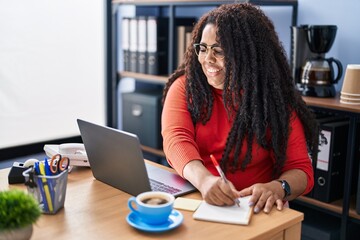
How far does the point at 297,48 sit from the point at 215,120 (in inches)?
35.3

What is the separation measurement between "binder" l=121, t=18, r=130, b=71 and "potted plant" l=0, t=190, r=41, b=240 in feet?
7.27

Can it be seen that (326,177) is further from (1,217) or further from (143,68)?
(1,217)

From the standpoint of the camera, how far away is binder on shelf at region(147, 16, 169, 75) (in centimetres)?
308

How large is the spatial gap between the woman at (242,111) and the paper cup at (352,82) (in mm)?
511

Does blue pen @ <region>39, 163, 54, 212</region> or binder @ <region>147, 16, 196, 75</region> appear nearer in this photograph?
blue pen @ <region>39, 163, 54, 212</region>

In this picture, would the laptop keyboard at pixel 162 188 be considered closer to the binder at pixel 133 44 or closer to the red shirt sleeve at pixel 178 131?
the red shirt sleeve at pixel 178 131

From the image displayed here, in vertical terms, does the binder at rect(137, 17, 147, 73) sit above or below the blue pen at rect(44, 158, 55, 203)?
above

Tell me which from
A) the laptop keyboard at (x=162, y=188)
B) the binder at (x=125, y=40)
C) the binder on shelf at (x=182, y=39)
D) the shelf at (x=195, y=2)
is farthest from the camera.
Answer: the binder at (x=125, y=40)

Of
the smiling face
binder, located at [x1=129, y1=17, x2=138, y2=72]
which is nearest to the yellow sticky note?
the smiling face

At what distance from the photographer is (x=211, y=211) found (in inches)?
53.8

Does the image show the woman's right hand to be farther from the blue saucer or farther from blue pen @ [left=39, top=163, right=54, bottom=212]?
blue pen @ [left=39, top=163, right=54, bottom=212]

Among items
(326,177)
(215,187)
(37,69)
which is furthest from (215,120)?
(37,69)

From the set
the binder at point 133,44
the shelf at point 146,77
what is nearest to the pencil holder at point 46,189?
the shelf at point 146,77

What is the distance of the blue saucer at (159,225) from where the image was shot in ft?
4.03
